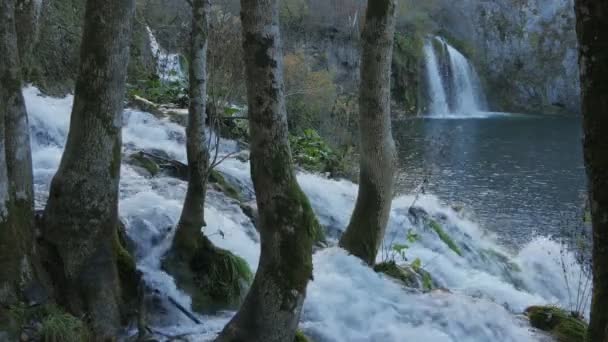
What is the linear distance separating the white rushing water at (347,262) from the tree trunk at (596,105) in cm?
417

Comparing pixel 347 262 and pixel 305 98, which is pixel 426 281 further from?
→ pixel 305 98

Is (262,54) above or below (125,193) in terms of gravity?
above

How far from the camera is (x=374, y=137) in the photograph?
807 centimetres

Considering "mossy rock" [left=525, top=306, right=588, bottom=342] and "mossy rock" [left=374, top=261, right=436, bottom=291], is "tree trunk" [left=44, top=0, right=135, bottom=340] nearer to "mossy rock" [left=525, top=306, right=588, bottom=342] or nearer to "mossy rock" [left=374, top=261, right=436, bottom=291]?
"mossy rock" [left=374, top=261, right=436, bottom=291]

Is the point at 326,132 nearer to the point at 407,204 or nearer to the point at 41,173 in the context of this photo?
the point at 407,204

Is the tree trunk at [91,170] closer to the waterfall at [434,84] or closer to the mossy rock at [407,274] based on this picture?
the mossy rock at [407,274]

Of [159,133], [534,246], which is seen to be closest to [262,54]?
[159,133]

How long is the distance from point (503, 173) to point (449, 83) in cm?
2241

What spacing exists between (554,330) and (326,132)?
1379cm

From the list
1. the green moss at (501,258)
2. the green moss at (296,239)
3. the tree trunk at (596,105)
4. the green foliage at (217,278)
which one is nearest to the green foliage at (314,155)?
the green moss at (501,258)

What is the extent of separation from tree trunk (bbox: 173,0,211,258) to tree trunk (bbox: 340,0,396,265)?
81.3 inches

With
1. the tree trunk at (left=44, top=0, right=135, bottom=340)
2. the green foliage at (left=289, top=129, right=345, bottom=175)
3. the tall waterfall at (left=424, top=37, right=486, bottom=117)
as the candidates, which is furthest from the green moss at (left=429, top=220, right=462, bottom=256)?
the tall waterfall at (left=424, top=37, right=486, bottom=117)

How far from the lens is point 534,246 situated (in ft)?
46.3

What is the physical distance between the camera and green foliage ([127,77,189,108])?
16.6 meters
